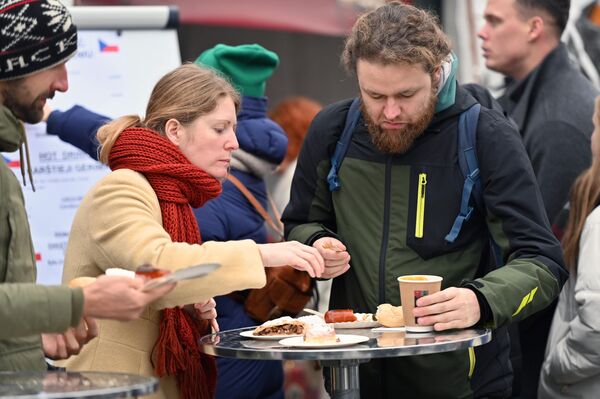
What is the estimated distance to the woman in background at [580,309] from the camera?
4520 millimetres

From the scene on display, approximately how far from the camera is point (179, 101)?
3.94 m

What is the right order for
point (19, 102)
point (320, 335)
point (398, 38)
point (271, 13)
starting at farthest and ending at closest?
point (271, 13)
point (398, 38)
point (320, 335)
point (19, 102)

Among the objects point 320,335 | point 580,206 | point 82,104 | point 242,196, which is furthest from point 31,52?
point 580,206

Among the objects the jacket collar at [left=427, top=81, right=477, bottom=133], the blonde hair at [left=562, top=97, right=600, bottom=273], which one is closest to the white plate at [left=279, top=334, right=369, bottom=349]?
the jacket collar at [left=427, top=81, right=477, bottom=133]

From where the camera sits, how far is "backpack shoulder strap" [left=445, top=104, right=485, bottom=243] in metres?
4.05

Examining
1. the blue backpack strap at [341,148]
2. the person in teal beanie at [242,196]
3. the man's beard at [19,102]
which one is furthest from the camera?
the person in teal beanie at [242,196]

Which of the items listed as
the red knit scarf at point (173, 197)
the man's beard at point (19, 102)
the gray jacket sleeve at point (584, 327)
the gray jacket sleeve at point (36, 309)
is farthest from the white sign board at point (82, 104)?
the gray jacket sleeve at point (36, 309)

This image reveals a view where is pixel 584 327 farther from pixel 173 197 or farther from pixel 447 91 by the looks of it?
pixel 173 197

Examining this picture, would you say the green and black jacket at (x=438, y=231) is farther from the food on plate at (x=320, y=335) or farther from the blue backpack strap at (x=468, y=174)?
the food on plate at (x=320, y=335)

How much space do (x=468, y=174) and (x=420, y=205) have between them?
20 centimetres

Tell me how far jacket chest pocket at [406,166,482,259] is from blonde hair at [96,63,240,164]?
744 mm

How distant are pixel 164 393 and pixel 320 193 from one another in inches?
41.9

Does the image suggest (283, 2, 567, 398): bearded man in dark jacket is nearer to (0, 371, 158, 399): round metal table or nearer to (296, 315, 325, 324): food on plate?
(296, 315, 325, 324): food on plate

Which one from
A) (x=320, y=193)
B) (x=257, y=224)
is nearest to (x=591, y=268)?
(x=320, y=193)
